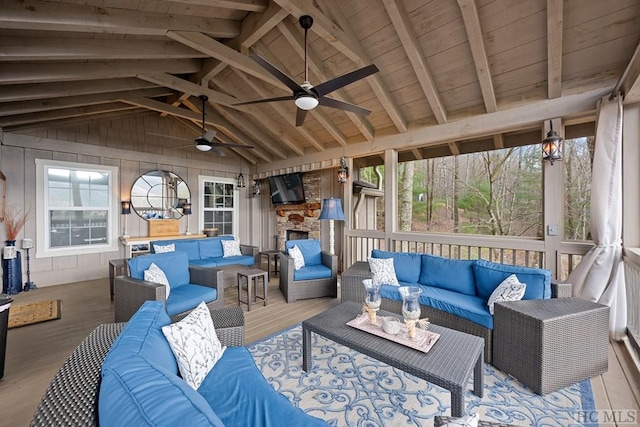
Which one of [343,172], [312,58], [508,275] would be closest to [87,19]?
[312,58]

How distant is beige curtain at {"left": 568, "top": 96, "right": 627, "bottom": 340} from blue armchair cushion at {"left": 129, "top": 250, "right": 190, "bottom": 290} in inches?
188

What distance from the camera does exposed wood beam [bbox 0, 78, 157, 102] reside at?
3.54 meters

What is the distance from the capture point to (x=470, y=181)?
21.5ft

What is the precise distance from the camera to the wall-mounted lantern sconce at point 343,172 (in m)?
5.46

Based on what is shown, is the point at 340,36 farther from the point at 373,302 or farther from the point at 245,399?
the point at 245,399

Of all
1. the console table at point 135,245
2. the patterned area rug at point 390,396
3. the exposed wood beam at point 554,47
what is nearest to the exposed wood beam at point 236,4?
the exposed wood beam at point 554,47

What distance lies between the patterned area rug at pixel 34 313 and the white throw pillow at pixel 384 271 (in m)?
4.23

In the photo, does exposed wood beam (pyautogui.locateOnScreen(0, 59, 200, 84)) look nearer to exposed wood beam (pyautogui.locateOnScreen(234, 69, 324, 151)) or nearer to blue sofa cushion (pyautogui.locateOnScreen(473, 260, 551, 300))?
exposed wood beam (pyautogui.locateOnScreen(234, 69, 324, 151))

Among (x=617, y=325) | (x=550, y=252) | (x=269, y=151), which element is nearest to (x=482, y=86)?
(x=550, y=252)

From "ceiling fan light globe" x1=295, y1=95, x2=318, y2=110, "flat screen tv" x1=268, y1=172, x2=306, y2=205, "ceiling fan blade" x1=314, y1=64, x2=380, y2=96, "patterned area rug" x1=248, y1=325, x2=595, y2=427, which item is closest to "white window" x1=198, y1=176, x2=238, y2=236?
"flat screen tv" x1=268, y1=172, x2=306, y2=205

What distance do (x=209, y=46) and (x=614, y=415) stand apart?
5.23 metres

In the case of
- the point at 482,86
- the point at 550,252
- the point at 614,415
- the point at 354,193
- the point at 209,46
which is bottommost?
the point at 614,415

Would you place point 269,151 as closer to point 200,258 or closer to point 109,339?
point 200,258

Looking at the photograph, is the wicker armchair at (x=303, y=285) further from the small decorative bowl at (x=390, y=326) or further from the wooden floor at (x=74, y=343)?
the small decorative bowl at (x=390, y=326)
